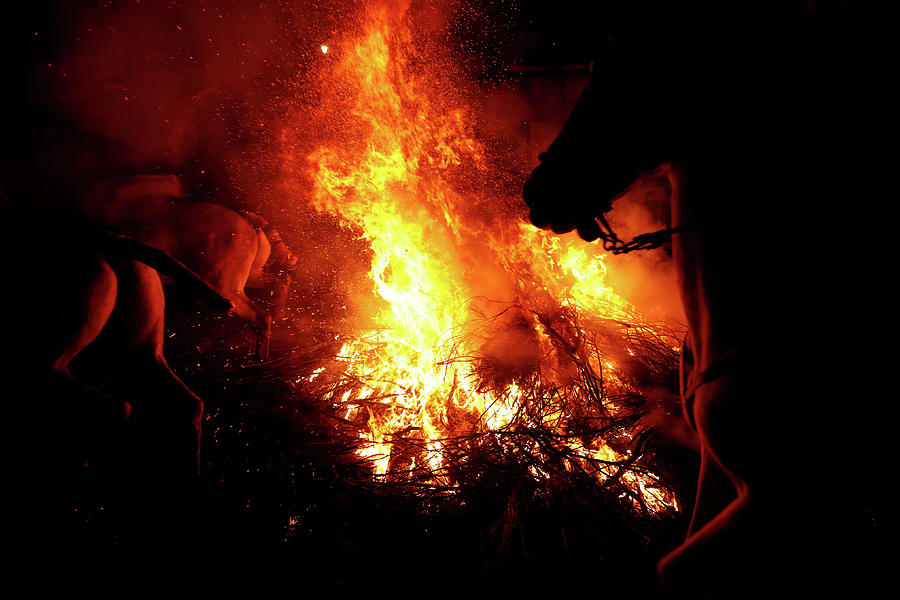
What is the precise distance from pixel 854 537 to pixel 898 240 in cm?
125

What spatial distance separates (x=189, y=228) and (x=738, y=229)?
607 centimetres

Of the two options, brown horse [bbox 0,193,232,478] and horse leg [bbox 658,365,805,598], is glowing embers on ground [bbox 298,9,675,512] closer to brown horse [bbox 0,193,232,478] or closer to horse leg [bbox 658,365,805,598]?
horse leg [bbox 658,365,805,598]

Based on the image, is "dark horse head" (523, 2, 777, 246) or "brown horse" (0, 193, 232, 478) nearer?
"dark horse head" (523, 2, 777, 246)

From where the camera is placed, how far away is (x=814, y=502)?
1298 mm

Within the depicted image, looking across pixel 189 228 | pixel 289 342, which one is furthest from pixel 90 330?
pixel 289 342

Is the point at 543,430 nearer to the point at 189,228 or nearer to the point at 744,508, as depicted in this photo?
the point at 744,508

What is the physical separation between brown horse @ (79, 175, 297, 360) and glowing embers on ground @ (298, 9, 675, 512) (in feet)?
5.78

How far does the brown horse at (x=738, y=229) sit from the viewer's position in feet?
4.17

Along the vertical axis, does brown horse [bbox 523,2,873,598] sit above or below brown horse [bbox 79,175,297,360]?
below

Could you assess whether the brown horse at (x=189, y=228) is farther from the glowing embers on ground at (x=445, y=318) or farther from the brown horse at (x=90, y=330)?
the glowing embers on ground at (x=445, y=318)

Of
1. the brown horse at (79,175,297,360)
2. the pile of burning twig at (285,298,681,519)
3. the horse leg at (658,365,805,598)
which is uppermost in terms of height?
the brown horse at (79,175,297,360)

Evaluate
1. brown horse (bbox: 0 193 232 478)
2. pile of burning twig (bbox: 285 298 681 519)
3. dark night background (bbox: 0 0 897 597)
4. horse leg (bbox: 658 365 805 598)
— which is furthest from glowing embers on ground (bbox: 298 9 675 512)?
brown horse (bbox: 0 193 232 478)

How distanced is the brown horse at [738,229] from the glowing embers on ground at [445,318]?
192 centimetres

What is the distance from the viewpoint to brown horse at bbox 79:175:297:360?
4.39 m
